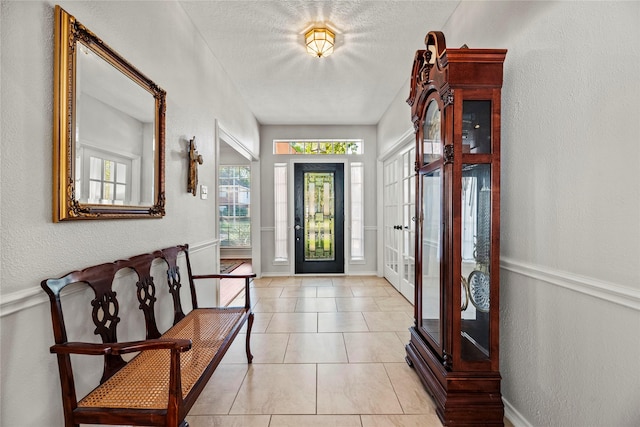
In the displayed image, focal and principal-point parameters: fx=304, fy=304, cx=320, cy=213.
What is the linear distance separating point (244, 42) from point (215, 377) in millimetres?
2921

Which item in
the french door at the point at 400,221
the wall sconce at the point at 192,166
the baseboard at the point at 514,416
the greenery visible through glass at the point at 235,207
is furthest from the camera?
the greenery visible through glass at the point at 235,207

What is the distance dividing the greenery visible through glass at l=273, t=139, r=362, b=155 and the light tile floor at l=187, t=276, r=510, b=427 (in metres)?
2.95

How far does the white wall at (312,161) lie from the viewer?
5633mm

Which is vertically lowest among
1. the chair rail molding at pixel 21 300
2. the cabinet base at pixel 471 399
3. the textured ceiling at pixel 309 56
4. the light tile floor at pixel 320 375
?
the light tile floor at pixel 320 375

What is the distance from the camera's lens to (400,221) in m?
4.53

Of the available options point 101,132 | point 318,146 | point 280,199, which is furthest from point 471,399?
point 318,146

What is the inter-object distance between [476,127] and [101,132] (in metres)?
2.00

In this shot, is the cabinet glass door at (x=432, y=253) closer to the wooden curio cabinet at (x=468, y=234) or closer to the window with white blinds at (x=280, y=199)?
the wooden curio cabinet at (x=468, y=234)

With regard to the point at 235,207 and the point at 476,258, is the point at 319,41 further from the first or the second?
the point at 235,207

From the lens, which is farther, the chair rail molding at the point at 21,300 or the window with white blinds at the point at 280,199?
the window with white blinds at the point at 280,199

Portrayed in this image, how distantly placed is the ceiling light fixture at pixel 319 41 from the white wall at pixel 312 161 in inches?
110

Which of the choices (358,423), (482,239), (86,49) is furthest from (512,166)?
(86,49)

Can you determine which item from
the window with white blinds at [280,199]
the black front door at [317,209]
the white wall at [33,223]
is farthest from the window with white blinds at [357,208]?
the white wall at [33,223]

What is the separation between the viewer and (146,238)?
1.95 m
